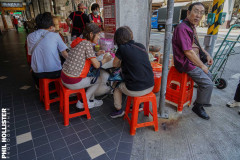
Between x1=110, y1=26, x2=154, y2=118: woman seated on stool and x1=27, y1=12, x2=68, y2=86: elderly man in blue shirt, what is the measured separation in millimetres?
1252

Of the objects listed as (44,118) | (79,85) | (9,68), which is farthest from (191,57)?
(9,68)

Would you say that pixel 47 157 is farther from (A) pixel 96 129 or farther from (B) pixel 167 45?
(B) pixel 167 45

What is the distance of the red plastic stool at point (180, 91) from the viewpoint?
8.80ft

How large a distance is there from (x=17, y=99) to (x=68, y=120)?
1.61 m

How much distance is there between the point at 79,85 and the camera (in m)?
2.38

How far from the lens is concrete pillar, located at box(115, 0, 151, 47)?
9.50 feet

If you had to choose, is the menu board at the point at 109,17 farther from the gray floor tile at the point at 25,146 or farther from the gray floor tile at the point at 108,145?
the gray floor tile at the point at 25,146

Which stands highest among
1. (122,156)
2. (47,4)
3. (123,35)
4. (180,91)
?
(47,4)

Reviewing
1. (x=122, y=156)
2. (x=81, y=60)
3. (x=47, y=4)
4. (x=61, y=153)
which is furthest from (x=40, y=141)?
(x=47, y=4)

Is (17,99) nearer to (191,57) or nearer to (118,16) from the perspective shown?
(118,16)

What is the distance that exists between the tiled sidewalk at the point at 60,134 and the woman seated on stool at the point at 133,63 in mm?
720

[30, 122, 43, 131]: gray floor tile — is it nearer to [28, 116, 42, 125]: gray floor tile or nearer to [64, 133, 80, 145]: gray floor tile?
[28, 116, 42, 125]: gray floor tile

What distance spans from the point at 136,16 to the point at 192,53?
4.22ft

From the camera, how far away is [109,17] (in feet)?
10.8
